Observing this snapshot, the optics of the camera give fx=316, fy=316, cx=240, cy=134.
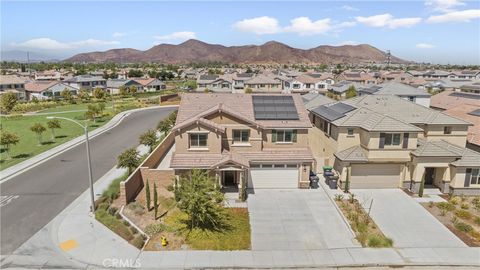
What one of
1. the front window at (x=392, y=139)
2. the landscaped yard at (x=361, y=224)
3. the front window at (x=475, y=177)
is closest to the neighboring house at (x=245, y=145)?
the landscaped yard at (x=361, y=224)

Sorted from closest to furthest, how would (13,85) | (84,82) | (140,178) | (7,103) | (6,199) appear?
(6,199) < (140,178) < (7,103) < (13,85) < (84,82)

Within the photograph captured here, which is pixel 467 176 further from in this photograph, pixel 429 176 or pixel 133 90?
pixel 133 90

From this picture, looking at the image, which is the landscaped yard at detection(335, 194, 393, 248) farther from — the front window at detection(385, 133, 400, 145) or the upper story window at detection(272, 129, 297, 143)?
the upper story window at detection(272, 129, 297, 143)

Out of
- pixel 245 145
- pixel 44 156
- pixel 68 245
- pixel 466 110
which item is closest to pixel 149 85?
pixel 44 156

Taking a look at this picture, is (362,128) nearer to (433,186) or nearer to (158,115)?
(433,186)

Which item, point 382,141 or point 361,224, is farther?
point 382,141

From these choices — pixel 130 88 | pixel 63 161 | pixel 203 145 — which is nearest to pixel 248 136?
pixel 203 145

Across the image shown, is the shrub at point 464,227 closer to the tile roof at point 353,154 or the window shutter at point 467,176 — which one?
the window shutter at point 467,176
